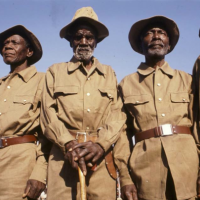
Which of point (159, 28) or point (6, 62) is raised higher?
point (159, 28)

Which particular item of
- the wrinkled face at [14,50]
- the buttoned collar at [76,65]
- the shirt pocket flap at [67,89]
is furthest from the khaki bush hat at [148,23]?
the wrinkled face at [14,50]

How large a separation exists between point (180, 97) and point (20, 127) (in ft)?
8.17

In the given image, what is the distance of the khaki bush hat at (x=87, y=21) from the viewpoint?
4676 millimetres

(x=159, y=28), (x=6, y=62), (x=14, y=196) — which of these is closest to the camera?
(x=14, y=196)

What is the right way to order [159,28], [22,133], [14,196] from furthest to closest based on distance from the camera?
[159,28] < [22,133] < [14,196]

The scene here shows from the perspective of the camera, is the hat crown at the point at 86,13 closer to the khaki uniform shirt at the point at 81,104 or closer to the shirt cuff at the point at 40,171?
the khaki uniform shirt at the point at 81,104

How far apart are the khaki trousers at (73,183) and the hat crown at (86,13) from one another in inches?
91.8

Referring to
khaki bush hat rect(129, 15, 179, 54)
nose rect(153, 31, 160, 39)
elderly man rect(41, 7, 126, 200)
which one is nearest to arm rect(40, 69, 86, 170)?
elderly man rect(41, 7, 126, 200)

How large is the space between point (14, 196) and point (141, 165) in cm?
187

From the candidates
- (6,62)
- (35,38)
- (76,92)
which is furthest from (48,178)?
(35,38)

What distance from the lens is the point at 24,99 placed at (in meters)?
4.62

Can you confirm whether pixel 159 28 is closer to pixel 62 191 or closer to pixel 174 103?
pixel 174 103

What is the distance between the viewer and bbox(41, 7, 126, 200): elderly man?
12.4ft

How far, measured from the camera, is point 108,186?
3.84m
